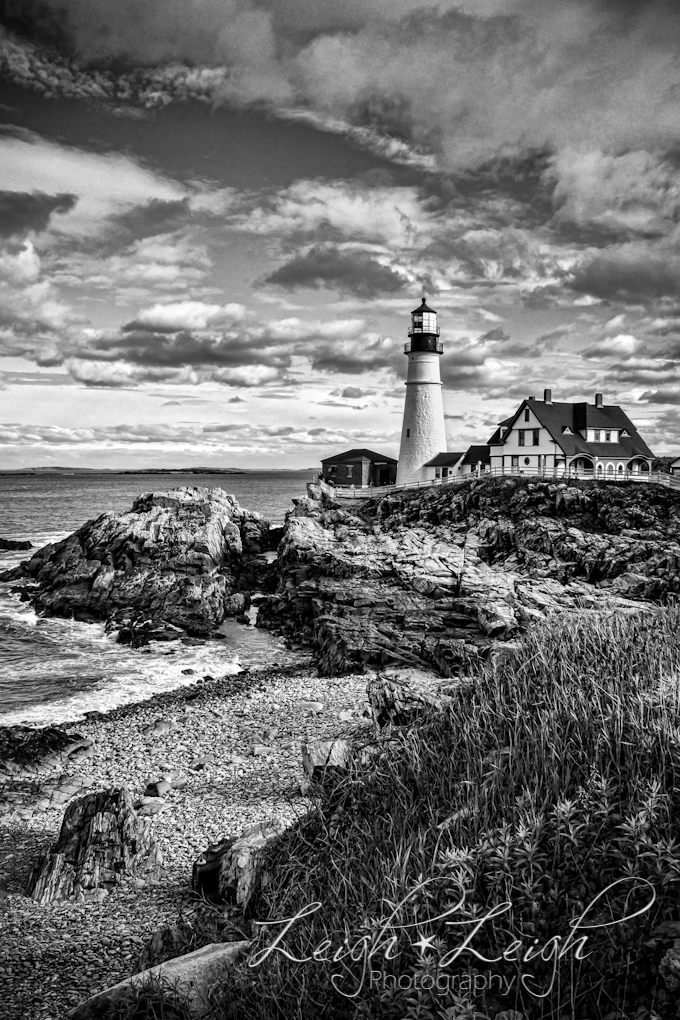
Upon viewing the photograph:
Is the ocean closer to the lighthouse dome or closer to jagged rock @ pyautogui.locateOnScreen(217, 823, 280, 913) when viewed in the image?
jagged rock @ pyautogui.locateOnScreen(217, 823, 280, 913)

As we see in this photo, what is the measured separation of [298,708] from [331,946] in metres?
12.5

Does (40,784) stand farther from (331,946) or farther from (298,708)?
(331,946)

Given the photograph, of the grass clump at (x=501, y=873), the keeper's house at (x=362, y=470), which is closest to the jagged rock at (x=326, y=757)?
the grass clump at (x=501, y=873)

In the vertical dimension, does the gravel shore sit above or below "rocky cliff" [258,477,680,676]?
below

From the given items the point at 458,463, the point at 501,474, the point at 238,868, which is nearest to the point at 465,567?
the point at 501,474

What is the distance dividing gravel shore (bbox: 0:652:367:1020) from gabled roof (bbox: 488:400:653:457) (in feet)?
115

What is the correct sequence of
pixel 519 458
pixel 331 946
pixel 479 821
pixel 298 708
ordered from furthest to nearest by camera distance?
pixel 519 458, pixel 298 708, pixel 479 821, pixel 331 946

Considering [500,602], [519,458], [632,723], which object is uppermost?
[519,458]

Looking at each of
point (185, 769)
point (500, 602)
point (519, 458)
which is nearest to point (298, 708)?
point (185, 769)

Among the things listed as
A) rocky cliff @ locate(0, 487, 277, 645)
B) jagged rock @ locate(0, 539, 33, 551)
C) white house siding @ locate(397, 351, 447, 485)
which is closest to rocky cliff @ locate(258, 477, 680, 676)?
rocky cliff @ locate(0, 487, 277, 645)

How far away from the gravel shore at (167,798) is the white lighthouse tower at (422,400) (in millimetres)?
36079

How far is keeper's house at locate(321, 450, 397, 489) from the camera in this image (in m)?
61.2

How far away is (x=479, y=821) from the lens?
463cm

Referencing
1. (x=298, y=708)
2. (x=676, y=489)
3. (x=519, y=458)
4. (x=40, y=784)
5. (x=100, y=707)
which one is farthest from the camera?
(x=519, y=458)
